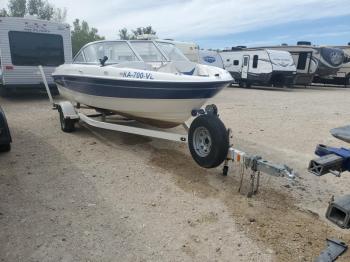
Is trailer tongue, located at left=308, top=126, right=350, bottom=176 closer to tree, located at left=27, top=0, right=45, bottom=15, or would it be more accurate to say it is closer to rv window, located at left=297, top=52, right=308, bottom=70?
rv window, located at left=297, top=52, right=308, bottom=70

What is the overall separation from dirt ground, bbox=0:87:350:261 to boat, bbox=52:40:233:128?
0.78m

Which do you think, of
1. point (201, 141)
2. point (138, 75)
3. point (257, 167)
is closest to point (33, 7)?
point (138, 75)

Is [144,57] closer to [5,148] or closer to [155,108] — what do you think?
[155,108]

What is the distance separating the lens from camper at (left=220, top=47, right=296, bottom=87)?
1777 centimetres

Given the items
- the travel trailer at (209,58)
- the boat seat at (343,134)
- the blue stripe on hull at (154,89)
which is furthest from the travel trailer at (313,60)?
the boat seat at (343,134)

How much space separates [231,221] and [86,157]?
9.45ft

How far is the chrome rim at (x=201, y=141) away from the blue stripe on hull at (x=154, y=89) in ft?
2.39

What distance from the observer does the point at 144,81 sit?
16.7 feet

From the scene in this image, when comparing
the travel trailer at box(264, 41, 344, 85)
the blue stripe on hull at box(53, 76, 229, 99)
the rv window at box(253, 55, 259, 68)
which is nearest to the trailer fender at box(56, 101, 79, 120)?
the blue stripe on hull at box(53, 76, 229, 99)

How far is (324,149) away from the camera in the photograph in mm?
2709

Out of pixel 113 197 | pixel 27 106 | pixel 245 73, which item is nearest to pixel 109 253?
pixel 113 197

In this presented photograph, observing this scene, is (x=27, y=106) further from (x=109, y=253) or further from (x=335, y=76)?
(x=335, y=76)

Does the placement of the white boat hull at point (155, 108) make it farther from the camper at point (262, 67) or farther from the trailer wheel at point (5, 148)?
the camper at point (262, 67)

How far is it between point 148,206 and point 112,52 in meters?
3.70
